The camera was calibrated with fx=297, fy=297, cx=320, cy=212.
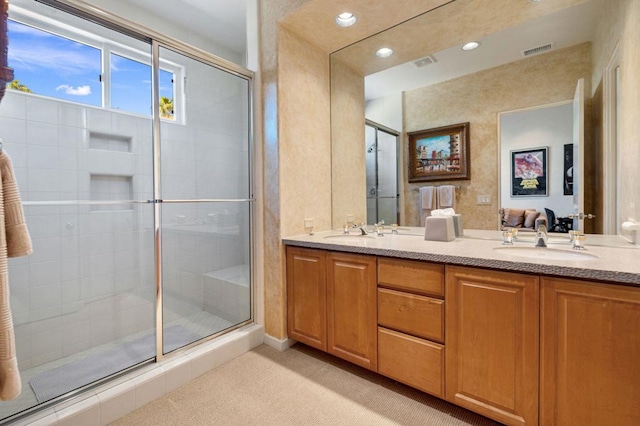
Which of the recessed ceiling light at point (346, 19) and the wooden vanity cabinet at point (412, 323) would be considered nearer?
the wooden vanity cabinet at point (412, 323)

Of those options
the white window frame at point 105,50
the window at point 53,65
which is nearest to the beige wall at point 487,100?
the white window frame at point 105,50

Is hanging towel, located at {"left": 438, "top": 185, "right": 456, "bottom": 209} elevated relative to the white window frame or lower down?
lower down

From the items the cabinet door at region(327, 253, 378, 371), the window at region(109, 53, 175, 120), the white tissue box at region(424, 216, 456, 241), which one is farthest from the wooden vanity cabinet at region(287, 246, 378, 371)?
the window at region(109, 53, 175, 120)

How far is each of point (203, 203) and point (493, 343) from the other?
267cm

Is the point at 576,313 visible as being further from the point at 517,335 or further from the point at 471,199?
the point at 471,199

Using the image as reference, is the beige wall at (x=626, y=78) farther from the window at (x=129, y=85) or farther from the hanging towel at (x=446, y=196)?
the window at (x=129, y=85)

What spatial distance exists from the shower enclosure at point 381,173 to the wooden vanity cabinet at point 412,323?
84 cm

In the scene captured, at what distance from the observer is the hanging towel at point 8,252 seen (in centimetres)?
90

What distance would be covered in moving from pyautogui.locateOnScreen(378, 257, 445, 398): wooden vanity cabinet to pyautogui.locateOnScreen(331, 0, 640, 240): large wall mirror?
75 cm

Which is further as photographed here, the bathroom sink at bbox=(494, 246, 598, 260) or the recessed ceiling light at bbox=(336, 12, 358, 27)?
the recessed ceiling light at bbox=(336, 12, 358, 27)

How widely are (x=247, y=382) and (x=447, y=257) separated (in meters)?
1.47

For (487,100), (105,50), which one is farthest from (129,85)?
(487,100)

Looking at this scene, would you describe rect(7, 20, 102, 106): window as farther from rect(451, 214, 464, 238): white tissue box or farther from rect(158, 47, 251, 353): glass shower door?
rect(451, 214, 464, 238): white tissue box

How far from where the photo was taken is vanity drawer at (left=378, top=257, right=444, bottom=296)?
1.57 m
